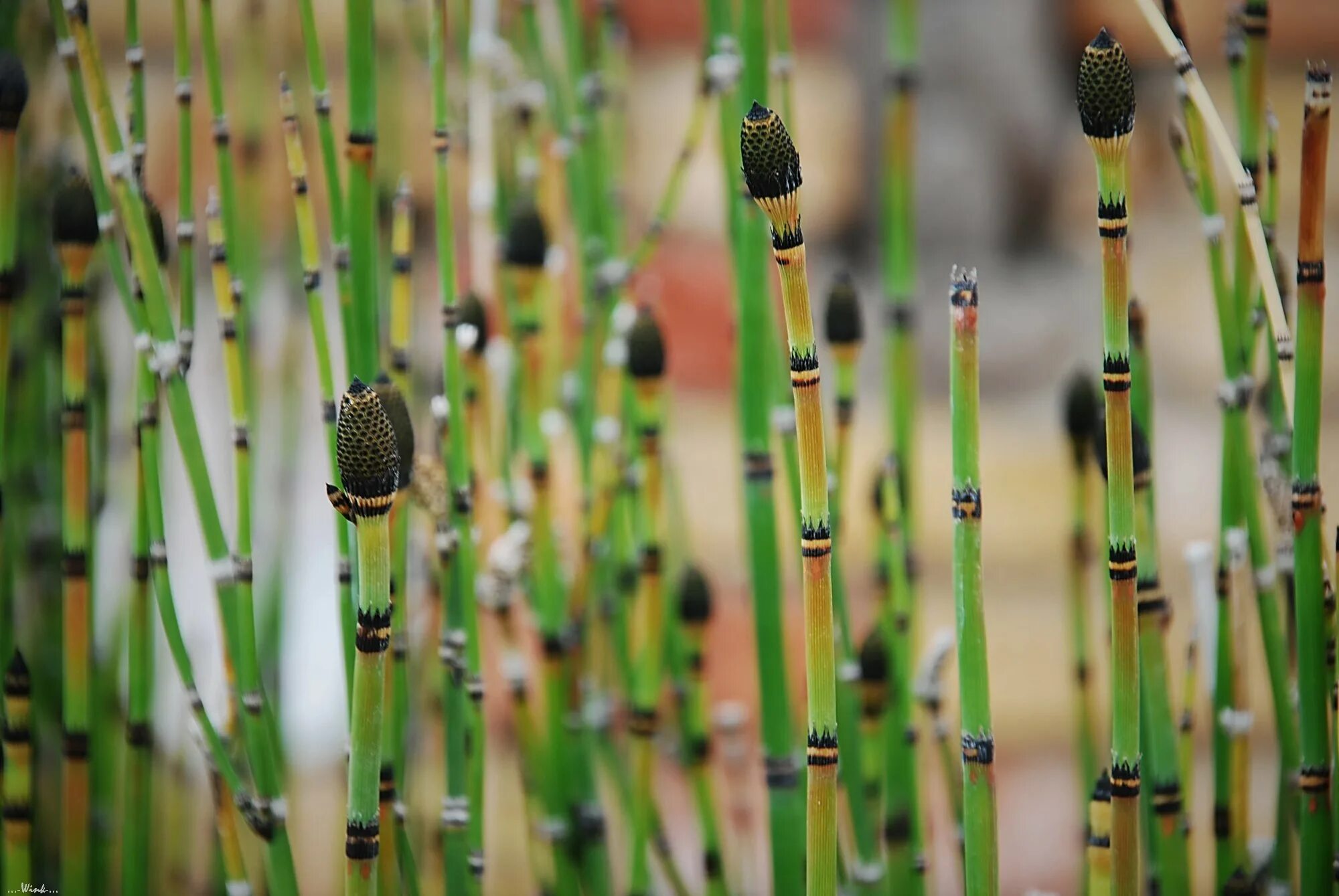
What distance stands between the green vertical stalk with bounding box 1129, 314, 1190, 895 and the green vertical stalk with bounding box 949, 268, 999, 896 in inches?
3.1

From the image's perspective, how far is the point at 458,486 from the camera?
0.36 metres

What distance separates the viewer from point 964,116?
2.67 feet

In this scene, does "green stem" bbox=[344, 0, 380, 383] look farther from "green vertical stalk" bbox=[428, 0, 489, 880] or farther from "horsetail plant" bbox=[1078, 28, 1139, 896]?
"horsetail plant" bbox=[1078, 28, 1139, 896]

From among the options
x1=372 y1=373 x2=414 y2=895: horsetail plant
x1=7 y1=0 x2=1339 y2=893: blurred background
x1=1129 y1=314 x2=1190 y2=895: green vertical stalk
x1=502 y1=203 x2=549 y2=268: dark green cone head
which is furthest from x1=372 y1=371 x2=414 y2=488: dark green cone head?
x1=7 y1=0 x2=1339 y2=893: blurred background

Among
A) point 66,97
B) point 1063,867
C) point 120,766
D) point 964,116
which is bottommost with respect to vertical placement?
point 1063,867

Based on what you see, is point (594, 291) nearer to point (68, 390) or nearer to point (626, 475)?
point (626, 475)

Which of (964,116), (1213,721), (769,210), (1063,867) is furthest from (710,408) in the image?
(769,210)

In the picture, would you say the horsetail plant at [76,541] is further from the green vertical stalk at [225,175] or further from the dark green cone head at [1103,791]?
the dark green cone head at [1103,791]

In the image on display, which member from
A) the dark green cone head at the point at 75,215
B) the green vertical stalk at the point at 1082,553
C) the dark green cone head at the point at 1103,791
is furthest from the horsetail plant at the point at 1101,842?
the dark green cone head at the point at 75,215

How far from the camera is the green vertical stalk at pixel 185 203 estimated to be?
333mm

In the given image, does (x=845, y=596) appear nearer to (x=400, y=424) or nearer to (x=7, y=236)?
(x=400, y=424)

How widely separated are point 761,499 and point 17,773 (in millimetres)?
238

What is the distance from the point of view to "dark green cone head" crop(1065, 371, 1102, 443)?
0.42m

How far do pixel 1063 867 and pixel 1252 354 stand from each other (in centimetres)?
49
